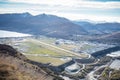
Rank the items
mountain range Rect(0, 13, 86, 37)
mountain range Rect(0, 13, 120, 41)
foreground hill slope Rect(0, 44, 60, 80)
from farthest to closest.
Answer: mountain range Rect(0, 13, 86, 37)
mountain range Rect(0, 13, 120, 41)
foreground hill slope Rect(0, 44, 60, 80)

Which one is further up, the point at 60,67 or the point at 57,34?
the point at 60,67

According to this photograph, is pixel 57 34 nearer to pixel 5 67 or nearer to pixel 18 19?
pixel 18 19

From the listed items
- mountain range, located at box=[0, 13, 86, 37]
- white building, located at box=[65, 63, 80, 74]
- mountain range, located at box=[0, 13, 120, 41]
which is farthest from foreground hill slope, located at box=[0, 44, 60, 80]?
mountain range, located at box=[0, 13, 86, 37]

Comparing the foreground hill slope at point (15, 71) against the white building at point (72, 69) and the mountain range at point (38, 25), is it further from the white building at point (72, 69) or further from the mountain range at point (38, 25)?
the mountain range at point (38, 25)

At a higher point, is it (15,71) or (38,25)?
→ (15,71)

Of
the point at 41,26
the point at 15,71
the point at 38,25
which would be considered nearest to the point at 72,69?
the point at 15,71

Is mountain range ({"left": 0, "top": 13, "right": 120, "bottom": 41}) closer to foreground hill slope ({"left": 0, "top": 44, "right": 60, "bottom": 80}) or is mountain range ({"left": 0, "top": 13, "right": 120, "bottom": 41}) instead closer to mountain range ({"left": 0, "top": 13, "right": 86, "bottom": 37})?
mountain range ({"left": 0, "top": 13, "right": 86, "bottom": 37})

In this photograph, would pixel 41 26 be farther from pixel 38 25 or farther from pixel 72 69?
pixel 72 69

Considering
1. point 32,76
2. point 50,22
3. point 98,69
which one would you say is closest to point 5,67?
point 32,76

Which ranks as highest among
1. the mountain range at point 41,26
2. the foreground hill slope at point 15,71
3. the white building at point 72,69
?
the foreground hill slope at point 15,71

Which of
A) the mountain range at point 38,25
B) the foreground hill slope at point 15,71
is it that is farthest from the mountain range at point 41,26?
the foreground hill slope at point 15,71

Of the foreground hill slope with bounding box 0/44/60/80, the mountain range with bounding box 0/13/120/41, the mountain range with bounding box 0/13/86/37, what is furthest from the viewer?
the mountain range with bounding box 0/13/86/37
